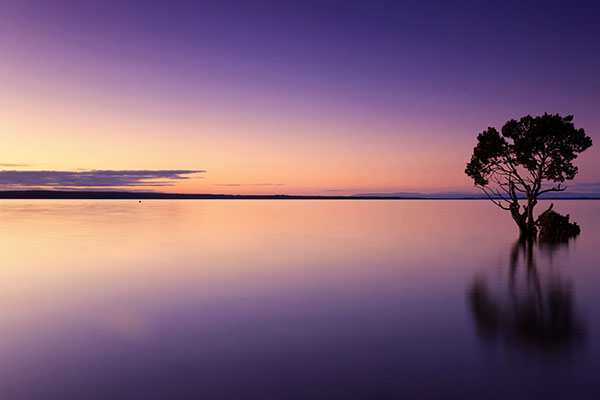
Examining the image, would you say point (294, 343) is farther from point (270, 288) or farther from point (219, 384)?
point (270, 288)

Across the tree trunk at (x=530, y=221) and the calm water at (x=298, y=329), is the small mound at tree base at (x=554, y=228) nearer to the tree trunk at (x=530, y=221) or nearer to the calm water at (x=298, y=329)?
the tree trunk at (x=530, y=221)

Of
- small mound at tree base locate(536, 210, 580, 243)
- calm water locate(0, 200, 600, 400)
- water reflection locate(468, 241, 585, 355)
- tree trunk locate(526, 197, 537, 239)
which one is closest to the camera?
calm water locate(0, 200, 600, 400)

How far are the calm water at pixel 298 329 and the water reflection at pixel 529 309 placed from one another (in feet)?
0.22

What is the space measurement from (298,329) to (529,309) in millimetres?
7911

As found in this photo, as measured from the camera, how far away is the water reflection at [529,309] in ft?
34.9

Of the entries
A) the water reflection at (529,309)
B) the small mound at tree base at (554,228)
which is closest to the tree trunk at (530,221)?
the small mound at tree base at (554,228)

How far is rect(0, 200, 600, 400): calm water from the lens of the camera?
26.7ft

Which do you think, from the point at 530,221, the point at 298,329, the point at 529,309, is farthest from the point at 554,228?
the point at 298,329

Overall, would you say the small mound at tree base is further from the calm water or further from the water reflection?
the water reflection

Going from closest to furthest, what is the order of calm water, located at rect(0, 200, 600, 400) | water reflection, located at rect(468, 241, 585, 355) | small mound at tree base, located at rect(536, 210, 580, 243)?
1. calm water, located at rect(0, 200, 600, 400)
2. water reflection, located at rect(468, 241, 585, 355)
3. small mound at tree base, located at rect(536, 210, 580, 243)

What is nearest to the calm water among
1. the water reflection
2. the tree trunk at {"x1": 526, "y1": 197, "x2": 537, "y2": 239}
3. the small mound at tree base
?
the water reflection

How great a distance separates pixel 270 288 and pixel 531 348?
10355mm

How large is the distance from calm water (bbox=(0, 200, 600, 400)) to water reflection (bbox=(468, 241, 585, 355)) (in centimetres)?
7

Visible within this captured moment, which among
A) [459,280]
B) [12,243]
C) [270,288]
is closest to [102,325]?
[270,288]
